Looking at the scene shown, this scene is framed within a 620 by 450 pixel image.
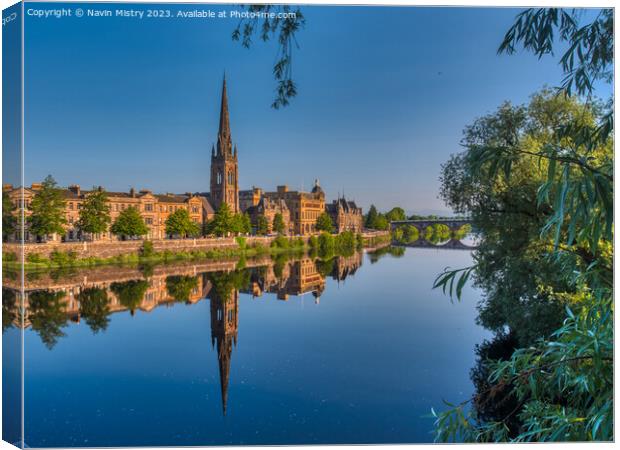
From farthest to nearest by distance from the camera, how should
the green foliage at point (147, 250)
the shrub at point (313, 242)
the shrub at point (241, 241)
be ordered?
1. the shrub at point (313, 242)
2. the shrub at point (241, 241)
3. the green foliage at point (147, 250)

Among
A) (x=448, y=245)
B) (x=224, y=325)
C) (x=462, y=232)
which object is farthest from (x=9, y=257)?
(x=448, y=245)

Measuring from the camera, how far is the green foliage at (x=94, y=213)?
541 centimetres

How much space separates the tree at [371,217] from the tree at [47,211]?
11.0 feet

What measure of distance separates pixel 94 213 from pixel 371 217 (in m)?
3.50

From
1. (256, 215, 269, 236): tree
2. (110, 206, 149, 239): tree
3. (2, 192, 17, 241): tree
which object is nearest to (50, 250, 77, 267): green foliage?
(110, 206, 149, 239): tree

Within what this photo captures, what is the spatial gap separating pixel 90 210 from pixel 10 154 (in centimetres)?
155

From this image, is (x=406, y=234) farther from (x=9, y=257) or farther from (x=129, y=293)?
(x=9, y=257)

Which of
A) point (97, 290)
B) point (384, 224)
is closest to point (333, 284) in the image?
point (384, 224)

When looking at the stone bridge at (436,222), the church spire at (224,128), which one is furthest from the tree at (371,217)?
the church spire at (224,128)

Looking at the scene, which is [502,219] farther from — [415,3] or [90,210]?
[90,210]

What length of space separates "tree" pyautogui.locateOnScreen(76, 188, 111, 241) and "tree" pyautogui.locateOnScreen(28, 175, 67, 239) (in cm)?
21

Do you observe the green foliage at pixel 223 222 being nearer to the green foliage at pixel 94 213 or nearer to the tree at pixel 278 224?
the tree at pixel 278 224

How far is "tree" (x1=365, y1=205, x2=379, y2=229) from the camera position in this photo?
22.0 ft

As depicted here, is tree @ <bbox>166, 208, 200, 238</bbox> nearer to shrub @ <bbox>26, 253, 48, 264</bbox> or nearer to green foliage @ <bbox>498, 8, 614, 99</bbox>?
shrub @ <bbox>26, 253, 48, 264</bbox>
